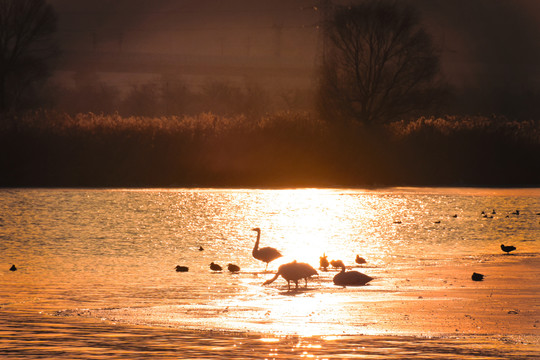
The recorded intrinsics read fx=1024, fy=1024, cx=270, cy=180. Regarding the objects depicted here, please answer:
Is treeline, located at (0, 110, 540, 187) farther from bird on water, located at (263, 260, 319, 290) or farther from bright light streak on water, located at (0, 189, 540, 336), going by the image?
bird on water, located at (263, 260, 319, 290)

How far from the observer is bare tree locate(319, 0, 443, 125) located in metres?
61.6

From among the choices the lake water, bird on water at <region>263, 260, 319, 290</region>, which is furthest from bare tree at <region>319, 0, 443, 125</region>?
bird on water at <region>263, 260, 319, 290</region>

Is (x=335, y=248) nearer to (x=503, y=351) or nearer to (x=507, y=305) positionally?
(x=507, y=305)

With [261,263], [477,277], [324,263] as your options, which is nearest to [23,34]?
[261,263]

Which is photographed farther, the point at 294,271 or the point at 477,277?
the point at 477,277

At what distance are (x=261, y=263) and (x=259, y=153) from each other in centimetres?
3301

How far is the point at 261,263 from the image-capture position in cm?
2414

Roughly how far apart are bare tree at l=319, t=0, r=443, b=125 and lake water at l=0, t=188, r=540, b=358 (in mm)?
13809

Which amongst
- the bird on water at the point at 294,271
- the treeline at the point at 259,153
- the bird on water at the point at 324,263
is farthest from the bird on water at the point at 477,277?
the treeline at the point at 259,153

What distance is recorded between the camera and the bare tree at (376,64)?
6162cm

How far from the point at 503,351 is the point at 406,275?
7.44 metres

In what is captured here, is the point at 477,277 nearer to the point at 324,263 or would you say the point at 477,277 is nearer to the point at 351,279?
the point at 351,279

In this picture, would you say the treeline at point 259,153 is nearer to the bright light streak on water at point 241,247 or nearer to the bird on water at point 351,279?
the bright light streak on water at point 241,247

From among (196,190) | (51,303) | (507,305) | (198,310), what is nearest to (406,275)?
(507,305)
